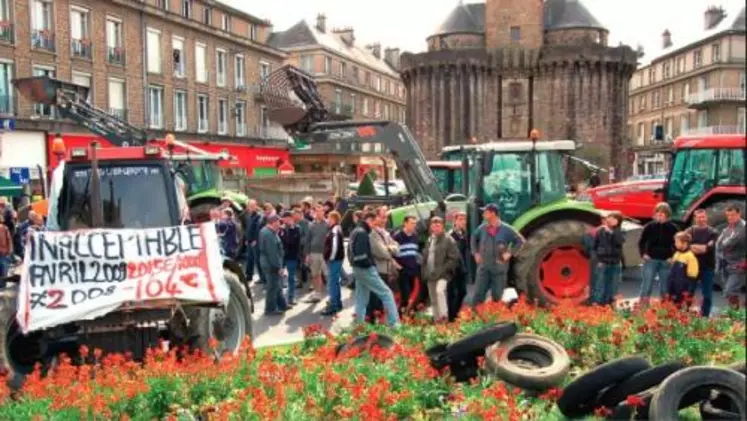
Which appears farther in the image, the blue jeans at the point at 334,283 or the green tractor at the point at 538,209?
the blue jeans at the point at 334,283

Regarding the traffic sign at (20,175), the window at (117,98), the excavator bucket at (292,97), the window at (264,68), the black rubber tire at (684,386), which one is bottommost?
the black rubber tire at (684,386)

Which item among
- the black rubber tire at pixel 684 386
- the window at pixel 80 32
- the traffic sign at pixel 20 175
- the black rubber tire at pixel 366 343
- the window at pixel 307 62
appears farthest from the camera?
the window at pixel 307 62

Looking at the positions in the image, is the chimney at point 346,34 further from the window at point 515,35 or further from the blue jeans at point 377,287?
the blue jeans at point 377,287

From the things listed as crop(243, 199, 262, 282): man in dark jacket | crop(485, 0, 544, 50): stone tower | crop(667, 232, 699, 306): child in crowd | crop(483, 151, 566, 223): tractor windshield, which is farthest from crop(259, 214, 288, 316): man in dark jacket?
crop(485, 0, 544, 50): stone tower

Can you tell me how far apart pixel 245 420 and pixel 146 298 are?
2.43 meters

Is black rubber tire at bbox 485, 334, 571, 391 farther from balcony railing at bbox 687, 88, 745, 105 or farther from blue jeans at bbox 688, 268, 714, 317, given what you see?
blue jeans at bbox 688, 268, 714, 317

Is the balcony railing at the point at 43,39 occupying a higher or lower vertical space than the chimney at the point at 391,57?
lower

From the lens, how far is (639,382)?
524 centimetres

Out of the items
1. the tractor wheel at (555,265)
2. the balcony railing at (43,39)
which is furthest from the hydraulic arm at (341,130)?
the balcony railing at (43,39)

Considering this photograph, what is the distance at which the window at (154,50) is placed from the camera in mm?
36781

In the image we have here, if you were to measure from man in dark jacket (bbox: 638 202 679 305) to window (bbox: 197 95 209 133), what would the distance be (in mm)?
34432

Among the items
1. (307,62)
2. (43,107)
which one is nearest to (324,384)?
(43,107)

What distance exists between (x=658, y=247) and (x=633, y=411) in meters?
5.77

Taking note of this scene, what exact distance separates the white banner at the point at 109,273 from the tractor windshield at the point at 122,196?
955mm
